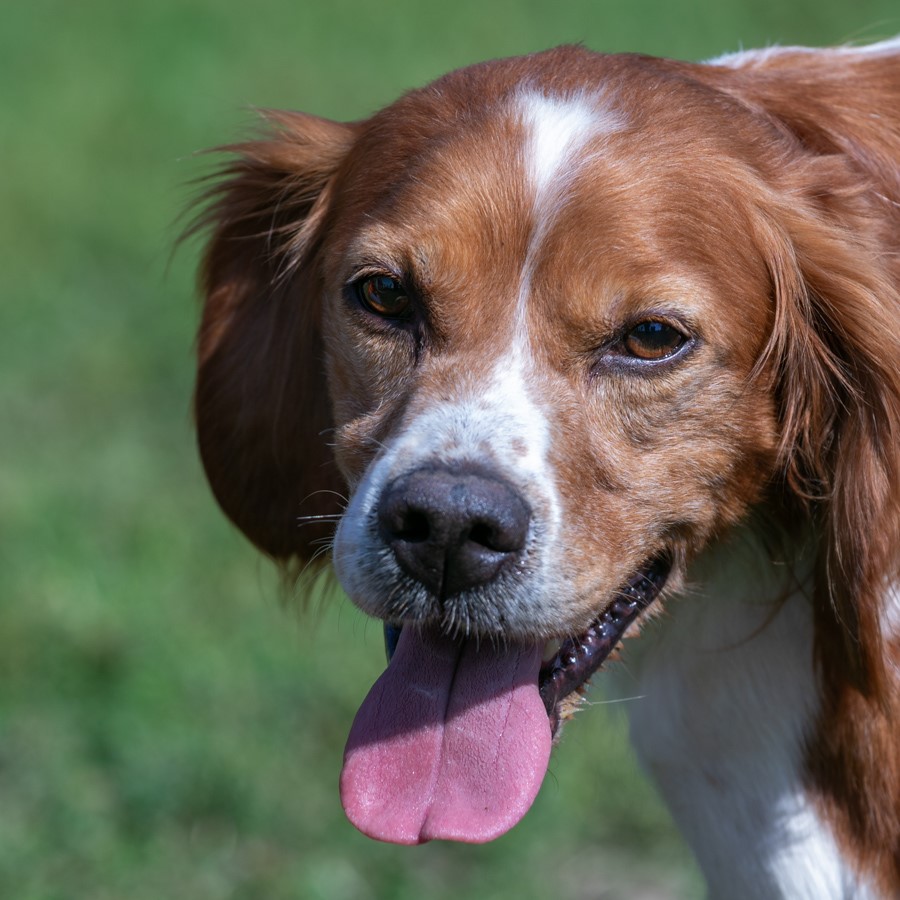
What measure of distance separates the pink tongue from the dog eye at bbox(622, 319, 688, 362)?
677 mm

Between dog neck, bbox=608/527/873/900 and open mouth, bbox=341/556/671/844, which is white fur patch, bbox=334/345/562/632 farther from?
dog neck, bbox=608/527/873/900

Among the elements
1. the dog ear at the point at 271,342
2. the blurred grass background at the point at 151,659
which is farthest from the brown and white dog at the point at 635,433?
the blurred grass background at the point at 151,659

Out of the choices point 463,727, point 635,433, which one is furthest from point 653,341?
point 463,727

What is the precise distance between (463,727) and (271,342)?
3.58 feet

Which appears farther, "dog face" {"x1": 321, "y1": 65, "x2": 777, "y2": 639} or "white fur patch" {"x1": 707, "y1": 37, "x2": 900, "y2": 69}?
"white fur patch" {"x1": 707, "y1": 37, "x2": 900, "y2": 69}

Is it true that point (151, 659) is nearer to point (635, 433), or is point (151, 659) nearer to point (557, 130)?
point (635, 433)

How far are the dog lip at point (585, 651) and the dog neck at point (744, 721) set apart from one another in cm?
22

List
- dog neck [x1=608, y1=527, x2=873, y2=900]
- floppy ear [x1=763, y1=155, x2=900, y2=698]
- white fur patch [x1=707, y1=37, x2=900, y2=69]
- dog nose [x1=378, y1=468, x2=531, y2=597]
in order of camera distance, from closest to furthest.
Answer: dog nose [x1=378, y1=468, x2=531, y2=597] → floppy ear [x1=763, y1=155, x2=900, y2=698] → dog neck [x1=608, y1=527, x2=873, y2=900] → white fur patch [x1=707, y1=37, x2=900, y2=69]

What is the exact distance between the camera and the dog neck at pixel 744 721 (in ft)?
10.8

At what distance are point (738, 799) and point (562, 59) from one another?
67.3 inches

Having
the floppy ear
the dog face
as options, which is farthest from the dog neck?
the dog face

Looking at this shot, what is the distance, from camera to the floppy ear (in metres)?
3.00

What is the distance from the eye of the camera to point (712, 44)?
41.5ft

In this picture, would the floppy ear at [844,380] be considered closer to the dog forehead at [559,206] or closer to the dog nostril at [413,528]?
the dog forehead at [559,206]
